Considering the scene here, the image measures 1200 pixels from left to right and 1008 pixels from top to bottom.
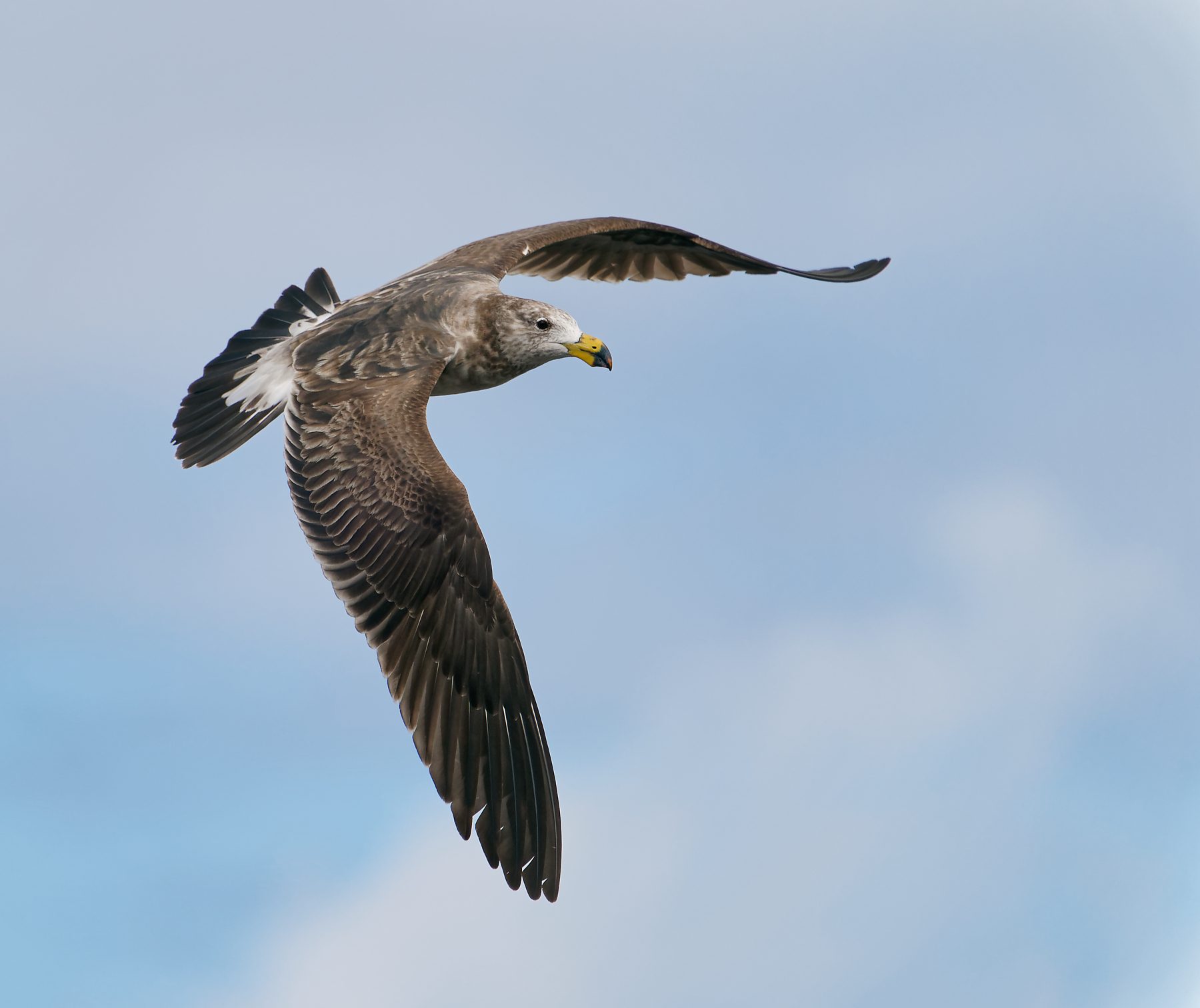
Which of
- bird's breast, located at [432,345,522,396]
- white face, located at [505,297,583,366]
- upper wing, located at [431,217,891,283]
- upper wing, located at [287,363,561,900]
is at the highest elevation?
upper wing, located at [431,217,891,283]

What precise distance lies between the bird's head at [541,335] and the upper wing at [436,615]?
132cm

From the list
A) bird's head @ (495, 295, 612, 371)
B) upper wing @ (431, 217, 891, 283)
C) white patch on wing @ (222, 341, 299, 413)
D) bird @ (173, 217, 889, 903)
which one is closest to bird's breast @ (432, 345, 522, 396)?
bird @ (173, 217, 889, 903)

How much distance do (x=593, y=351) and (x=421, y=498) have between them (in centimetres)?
214

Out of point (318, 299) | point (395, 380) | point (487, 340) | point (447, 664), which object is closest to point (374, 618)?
point (447, 664)

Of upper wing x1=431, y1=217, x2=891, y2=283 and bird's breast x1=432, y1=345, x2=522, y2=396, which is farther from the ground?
upper wing x1=431, y1=217, x2=891, y2=283

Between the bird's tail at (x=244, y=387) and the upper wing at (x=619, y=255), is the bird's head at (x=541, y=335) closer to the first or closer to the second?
the upper wing at (x=619, y=255)

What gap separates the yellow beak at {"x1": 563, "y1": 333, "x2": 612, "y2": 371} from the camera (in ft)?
33.6

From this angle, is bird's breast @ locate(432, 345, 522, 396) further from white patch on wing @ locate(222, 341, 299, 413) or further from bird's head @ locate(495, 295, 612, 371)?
white patch on wing @ locate(222, 341, 299, 413)


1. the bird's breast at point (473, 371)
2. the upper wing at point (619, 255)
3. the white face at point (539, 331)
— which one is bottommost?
the bird's breast at point (473, 371)

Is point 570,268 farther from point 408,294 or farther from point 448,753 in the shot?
point 448,753

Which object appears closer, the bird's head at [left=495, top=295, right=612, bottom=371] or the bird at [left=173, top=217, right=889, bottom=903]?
→ the bird at [left=173, top=217, right=889, bottom=903]

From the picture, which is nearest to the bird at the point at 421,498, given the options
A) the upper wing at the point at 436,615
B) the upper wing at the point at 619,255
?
the upper wing at the point at 436,615

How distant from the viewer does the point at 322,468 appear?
8.92 metres

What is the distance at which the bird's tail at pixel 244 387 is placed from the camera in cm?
984
